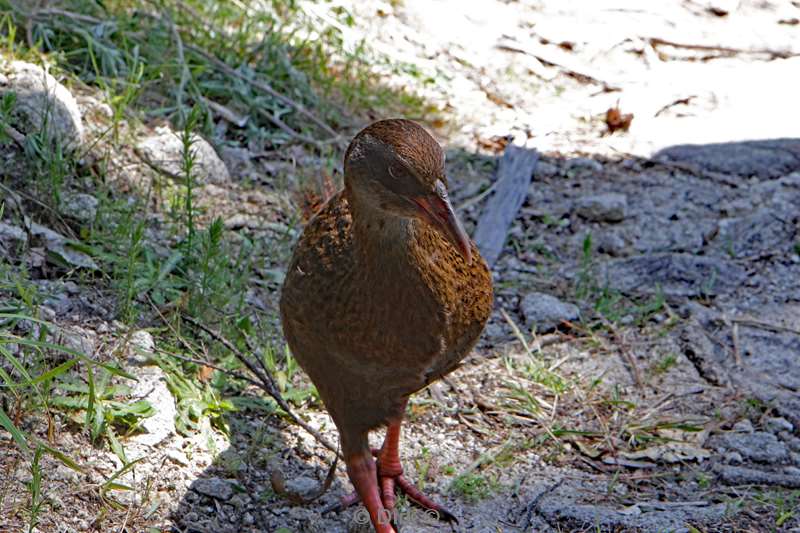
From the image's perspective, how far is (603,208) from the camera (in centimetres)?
533

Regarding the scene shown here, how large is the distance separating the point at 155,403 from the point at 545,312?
6.22ft

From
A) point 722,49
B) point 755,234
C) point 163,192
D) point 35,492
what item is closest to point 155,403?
point 35,492

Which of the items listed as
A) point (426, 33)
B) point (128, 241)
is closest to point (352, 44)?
point (426, 33)

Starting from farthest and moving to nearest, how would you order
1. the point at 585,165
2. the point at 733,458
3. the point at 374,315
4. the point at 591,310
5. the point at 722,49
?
the point at 722,49, the point at 585,165, the point at 591,310, the point at 733,458, the point at 374,315

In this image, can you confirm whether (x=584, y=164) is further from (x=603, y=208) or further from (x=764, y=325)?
(x=764, y=325)

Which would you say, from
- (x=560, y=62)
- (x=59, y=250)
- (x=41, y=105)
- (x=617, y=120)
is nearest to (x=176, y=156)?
(x=41, y=105)

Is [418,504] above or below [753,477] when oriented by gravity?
below

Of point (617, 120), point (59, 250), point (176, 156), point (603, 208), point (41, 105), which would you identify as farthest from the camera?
point (617, 120)

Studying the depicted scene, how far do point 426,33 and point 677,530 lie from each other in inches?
180

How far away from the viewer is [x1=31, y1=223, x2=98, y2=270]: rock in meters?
3.87

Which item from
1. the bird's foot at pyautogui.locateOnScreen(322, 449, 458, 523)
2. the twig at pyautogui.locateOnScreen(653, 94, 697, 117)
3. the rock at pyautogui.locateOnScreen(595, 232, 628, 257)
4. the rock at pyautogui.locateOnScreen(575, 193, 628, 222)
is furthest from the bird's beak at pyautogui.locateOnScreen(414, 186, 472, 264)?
the twig at pyautogui.locateOnScreen(653, 94, 697, 117)

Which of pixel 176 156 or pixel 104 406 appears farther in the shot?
pixel 176 156

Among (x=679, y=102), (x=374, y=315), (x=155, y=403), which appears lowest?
(x=155, y=403)

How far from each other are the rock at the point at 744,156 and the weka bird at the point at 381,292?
303 centimetres
